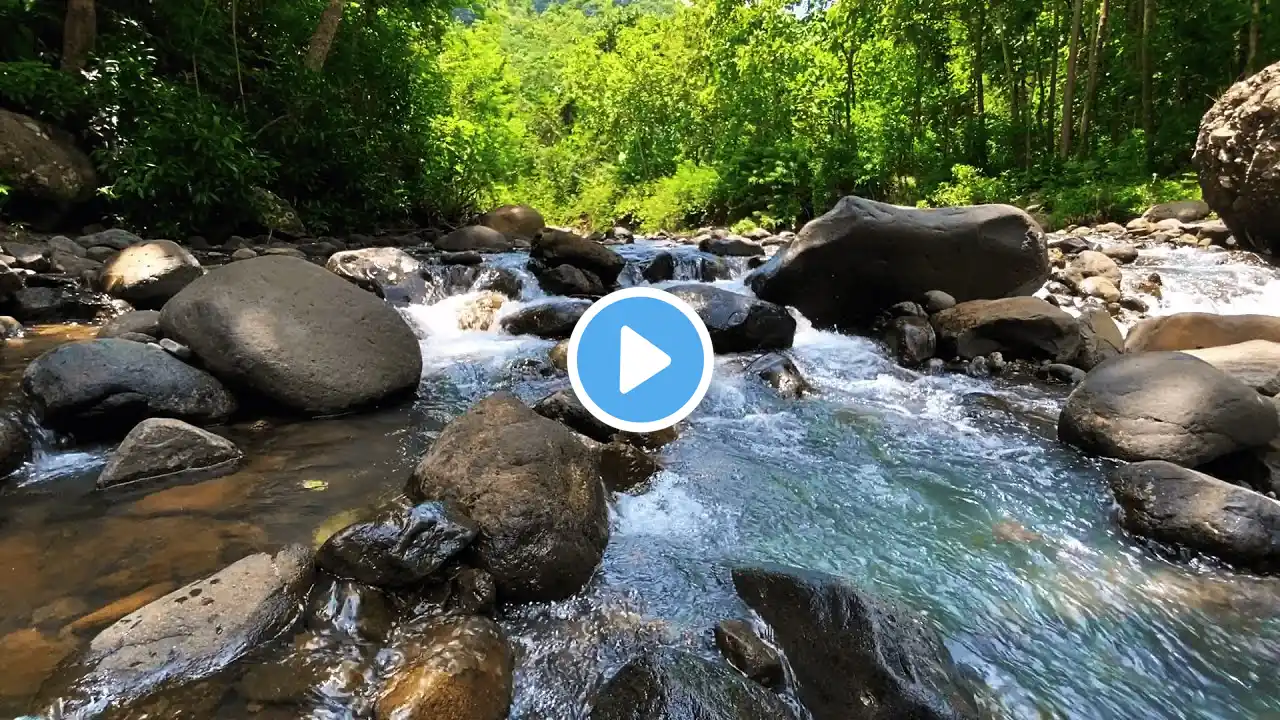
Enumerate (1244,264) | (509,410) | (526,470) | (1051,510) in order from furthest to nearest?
(1244,264), (1051,510), (509,410), (526,470)

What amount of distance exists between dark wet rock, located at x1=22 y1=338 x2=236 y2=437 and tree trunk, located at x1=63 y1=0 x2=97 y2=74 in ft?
24.1

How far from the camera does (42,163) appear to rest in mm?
8469

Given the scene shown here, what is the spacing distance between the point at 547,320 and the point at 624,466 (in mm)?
3840

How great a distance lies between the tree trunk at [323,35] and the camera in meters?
12.5

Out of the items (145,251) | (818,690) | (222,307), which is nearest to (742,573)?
(818,690)

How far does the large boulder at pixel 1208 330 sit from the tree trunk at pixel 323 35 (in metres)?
13.5

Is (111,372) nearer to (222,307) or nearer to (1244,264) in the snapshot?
(222,307)

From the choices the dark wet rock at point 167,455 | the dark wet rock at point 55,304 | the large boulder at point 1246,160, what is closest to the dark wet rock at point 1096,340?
the large boulder at point 1246,160

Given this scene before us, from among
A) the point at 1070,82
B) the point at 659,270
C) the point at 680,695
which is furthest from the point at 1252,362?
the point at 1070,82

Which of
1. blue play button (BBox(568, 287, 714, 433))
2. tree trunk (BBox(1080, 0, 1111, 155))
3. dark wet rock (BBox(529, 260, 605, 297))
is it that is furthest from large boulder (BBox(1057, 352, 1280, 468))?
tree trunk (BBox(1080, 0, 1111, 155))

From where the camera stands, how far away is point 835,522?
3.94 metres

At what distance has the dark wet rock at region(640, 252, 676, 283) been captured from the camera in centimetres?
1057

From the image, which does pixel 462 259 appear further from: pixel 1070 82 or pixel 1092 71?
pixel 1092 71

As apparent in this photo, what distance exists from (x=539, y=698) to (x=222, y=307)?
3965 mm
